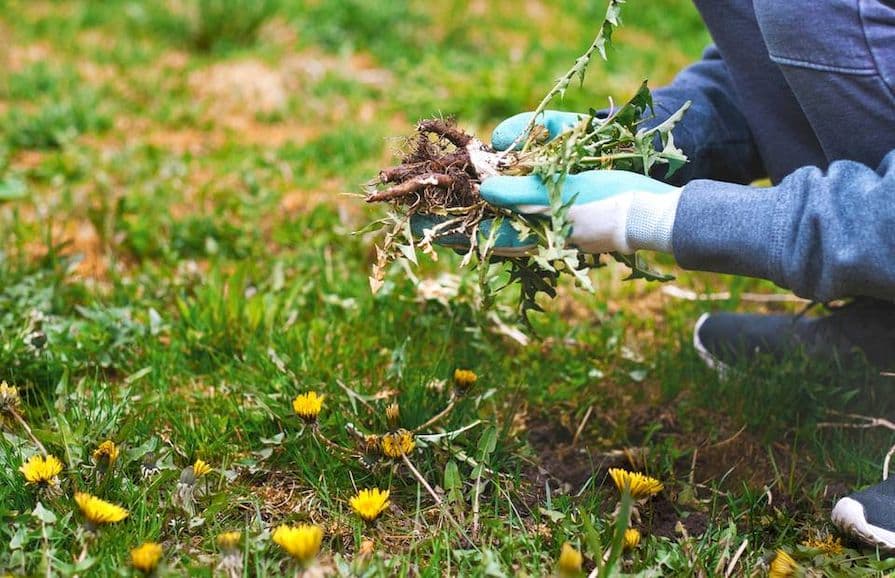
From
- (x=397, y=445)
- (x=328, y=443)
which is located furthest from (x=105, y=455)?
(x=397, y=445)

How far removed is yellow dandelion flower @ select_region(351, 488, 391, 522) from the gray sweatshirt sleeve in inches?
24.6

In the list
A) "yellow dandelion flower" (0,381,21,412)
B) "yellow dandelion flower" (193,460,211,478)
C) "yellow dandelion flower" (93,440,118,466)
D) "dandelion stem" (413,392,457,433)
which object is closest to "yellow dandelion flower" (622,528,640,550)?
"dandelion stem" (413,392,457,433)

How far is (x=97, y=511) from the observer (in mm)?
1462

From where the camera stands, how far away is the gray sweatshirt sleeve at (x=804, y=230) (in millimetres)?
1514

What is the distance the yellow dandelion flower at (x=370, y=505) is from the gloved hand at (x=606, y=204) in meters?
0.53

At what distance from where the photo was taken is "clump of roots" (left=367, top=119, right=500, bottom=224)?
5.69 ft

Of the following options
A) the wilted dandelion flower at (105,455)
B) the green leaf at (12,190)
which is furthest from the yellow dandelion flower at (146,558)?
the green leaf at (12,190)

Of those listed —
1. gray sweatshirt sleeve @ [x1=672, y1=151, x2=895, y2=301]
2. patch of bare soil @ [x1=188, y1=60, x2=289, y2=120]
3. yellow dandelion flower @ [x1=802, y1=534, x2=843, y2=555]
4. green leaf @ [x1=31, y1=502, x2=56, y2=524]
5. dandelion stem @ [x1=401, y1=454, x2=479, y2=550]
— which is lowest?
yellow dandelion flower @ [x1=802, y1=534, x2=843, y2=555]

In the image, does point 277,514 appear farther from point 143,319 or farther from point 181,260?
point 181,260

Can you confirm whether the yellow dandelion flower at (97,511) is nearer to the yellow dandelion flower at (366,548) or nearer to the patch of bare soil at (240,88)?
the yellow dandelion flower at (366,548)

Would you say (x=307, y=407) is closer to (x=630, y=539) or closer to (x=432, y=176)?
(x=432, y=176)

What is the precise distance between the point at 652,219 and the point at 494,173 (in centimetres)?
32

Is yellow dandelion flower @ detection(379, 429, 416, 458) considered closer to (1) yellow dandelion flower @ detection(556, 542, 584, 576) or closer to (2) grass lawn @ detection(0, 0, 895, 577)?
(2) grass lawn @ detection(0, 0, 895, 577)

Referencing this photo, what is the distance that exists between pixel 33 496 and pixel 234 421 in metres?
0.40
